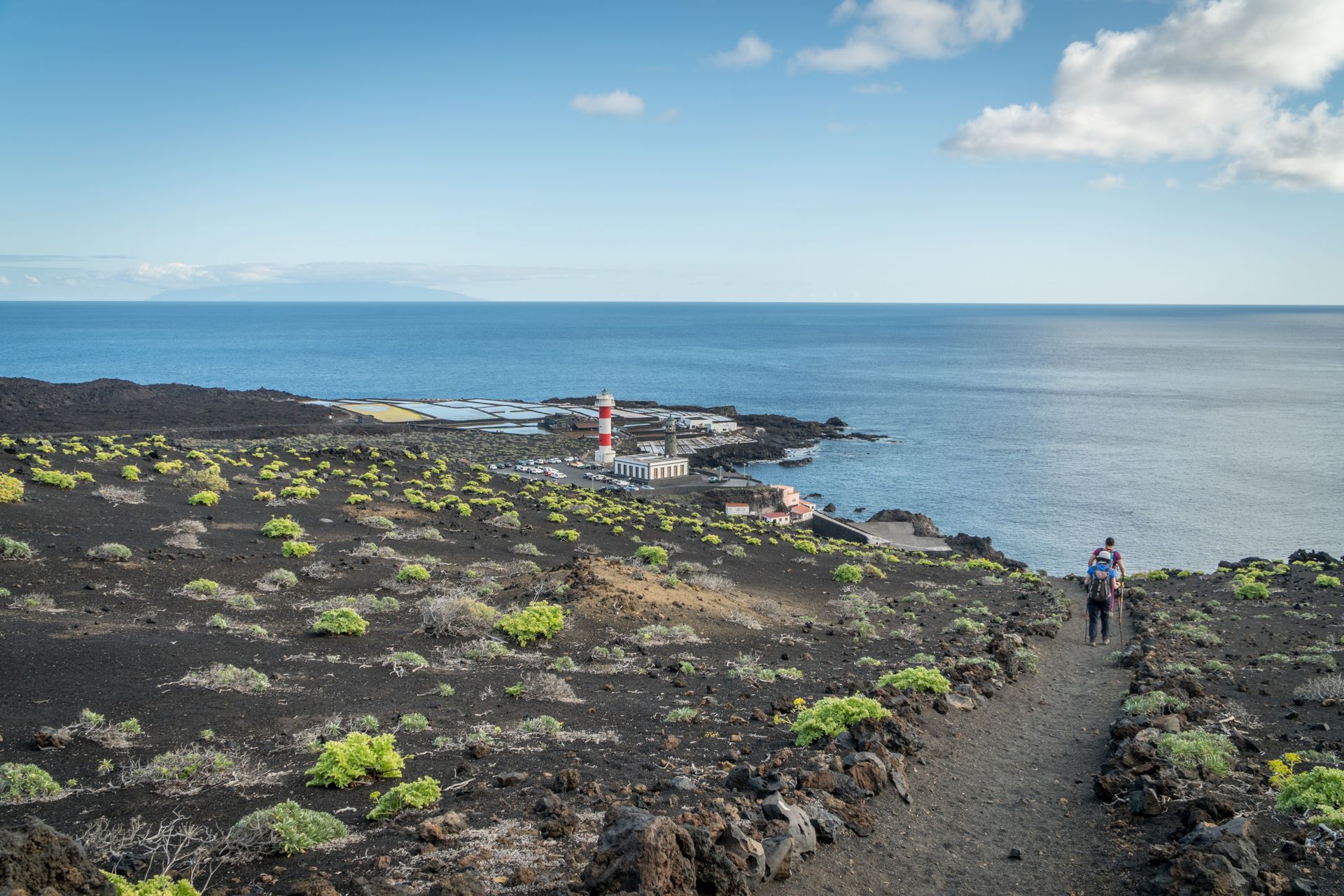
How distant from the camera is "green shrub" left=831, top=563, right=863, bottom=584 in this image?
26.6 m

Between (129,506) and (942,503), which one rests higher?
(129,506)

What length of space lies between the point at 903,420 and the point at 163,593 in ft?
349

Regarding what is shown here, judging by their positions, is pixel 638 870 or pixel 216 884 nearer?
pixel 638 870

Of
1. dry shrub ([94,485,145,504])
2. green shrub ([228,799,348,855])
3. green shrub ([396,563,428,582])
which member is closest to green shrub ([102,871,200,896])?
green shrub ([228,799,348,855])

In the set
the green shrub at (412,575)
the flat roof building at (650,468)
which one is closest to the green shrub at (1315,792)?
the green shrub at (412,575)

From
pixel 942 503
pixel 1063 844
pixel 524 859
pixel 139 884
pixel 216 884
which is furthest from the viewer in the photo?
pixel 942 503

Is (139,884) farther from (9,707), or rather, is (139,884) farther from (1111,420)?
(1111,420)

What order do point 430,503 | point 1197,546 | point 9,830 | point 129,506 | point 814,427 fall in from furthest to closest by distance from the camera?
point 814,427 < point 1197,546 < point 430,503 < point 129,506 < point 9,830

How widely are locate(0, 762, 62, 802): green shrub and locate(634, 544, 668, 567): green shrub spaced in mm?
18840

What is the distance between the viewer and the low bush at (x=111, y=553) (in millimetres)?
18953

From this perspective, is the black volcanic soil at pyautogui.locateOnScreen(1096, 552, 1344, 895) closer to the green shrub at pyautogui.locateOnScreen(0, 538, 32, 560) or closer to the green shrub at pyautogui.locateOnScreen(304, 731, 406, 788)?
the green shrub at pyautogui.locateOnScreen(304, 731, 406, 788)

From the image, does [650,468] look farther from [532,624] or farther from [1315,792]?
[1315,792]

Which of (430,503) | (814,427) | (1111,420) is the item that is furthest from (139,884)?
(1111,420)

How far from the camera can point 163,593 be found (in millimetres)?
17453
